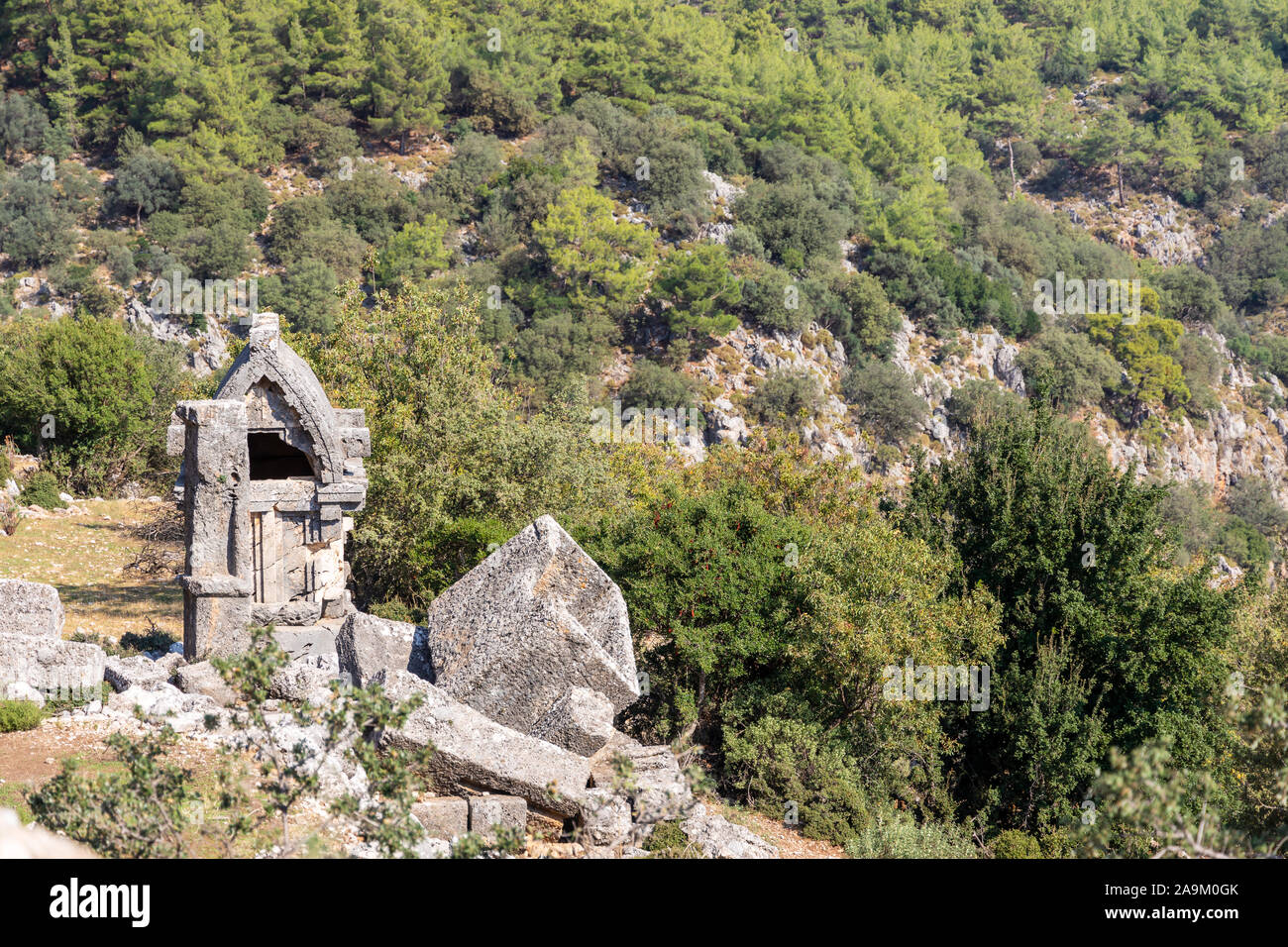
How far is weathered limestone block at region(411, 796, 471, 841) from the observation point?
36.1 feet

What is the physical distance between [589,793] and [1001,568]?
996 cm

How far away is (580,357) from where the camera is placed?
184 feet

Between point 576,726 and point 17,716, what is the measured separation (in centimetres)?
561

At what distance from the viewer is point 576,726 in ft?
40.9

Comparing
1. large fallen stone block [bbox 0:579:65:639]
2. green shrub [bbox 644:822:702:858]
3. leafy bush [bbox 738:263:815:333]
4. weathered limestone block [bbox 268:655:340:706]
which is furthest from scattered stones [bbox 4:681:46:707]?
leafy bush [bbox 738:263:815:333]

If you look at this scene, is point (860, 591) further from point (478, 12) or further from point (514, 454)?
point (478, 12)

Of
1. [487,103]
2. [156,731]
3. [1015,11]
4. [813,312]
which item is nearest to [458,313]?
[156,731]

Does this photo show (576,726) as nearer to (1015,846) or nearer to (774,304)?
(1015,846)

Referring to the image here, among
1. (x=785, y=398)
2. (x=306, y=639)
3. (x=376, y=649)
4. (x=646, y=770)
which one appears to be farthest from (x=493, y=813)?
(x=785, y=398)

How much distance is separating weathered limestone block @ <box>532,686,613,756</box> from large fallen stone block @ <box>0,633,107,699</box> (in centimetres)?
510

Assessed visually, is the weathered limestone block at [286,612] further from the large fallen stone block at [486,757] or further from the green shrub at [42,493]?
the green shrub at [42,493]

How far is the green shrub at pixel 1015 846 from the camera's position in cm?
1530

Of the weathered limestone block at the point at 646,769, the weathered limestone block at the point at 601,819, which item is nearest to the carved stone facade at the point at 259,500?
the weathered limestone block at the point at 646,769

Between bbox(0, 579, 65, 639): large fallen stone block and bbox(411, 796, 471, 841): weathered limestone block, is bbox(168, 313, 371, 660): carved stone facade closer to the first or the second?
bbox(0, 579, 65, 639): large fallen stone block
